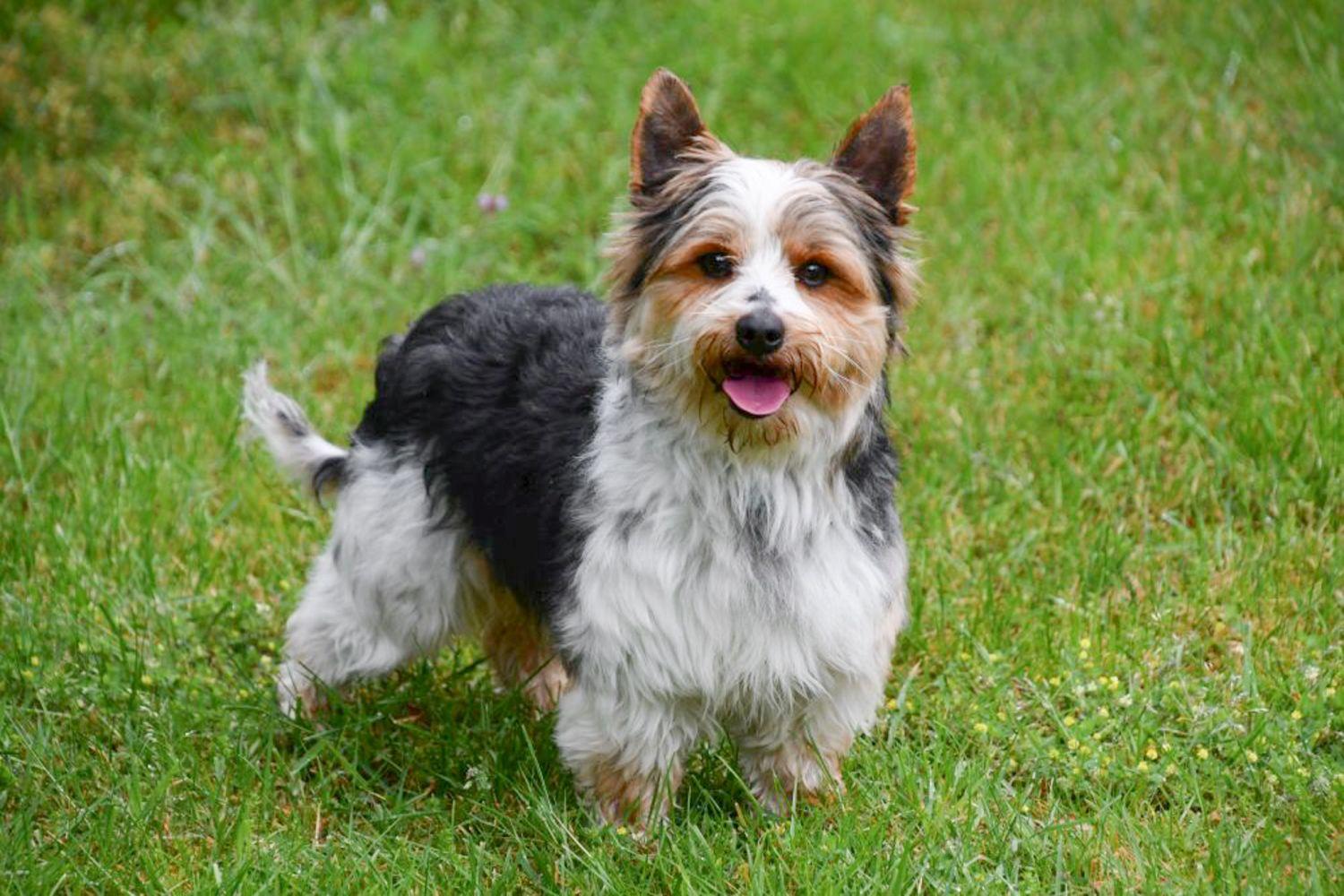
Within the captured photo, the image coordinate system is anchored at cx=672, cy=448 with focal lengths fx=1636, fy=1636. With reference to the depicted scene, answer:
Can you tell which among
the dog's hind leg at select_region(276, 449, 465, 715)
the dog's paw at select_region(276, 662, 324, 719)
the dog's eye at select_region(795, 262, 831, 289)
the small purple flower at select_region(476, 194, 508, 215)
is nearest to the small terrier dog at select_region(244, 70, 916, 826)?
the dog's eye at select_region(795, 262, 831, 289)

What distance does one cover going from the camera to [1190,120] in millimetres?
6898

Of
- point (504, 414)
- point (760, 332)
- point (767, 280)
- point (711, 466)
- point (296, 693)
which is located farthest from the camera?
point (296, 693)

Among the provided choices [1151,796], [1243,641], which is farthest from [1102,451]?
[1151,796]

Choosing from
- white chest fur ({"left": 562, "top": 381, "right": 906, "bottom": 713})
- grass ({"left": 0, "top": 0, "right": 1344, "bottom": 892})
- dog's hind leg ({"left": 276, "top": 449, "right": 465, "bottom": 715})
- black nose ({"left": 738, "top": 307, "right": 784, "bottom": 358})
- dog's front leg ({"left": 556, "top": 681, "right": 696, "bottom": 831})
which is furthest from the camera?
dog's hind leg ({"left": 276, "top": 449, "right": 465, "bottom": 715})

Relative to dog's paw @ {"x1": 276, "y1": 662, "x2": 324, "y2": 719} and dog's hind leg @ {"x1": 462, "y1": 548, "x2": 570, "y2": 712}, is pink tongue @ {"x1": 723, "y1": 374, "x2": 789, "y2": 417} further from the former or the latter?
dog's paw @ {"x1": 276, "y1": 662, "x2": 324, "y2": 719}

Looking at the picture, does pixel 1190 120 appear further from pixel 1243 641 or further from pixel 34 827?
pixel 34 827

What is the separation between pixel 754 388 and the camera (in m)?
3.38

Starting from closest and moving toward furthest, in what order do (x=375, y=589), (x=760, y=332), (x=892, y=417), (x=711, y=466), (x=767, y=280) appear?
(x=760, y=332) → (x=767, y=280) → (x=711, y=466) → (x=375, y=589) → (x=892, y=417)

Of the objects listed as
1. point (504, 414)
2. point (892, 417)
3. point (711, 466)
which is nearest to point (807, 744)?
point (711, 466)

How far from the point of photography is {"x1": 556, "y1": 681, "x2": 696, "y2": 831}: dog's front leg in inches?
144

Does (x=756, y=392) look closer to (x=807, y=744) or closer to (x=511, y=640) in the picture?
(x=807, y=744)

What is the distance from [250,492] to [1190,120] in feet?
13.7

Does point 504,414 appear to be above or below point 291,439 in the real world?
above

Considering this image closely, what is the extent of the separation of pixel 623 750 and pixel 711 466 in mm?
706
